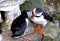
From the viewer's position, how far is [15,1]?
12.0ft

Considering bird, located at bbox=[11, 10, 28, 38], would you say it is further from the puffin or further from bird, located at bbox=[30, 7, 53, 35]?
bird, located at bbox=[30, 7, 53, 35]

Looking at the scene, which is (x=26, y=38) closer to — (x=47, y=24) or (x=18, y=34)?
(x=18, y=34)

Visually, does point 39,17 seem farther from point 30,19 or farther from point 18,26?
point 18,26

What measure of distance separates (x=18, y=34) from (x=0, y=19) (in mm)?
527

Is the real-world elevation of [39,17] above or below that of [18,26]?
above

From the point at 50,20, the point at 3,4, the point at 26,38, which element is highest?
the point at 3,4

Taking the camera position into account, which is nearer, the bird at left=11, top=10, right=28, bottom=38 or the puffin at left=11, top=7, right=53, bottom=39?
the puffin at left=11, top=7, right=53, bottom=39

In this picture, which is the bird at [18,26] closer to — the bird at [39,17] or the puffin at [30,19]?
the puffin at [30,19]

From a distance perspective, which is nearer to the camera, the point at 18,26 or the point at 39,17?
the point at 39,17

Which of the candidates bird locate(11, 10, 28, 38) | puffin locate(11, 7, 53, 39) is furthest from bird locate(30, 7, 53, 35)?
bird locate(11, 10, 28, 38)

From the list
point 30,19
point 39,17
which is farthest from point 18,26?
point 39,17

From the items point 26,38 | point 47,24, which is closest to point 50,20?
point 47,24

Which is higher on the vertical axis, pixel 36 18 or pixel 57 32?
pixel 36 18

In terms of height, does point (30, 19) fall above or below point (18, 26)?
above
